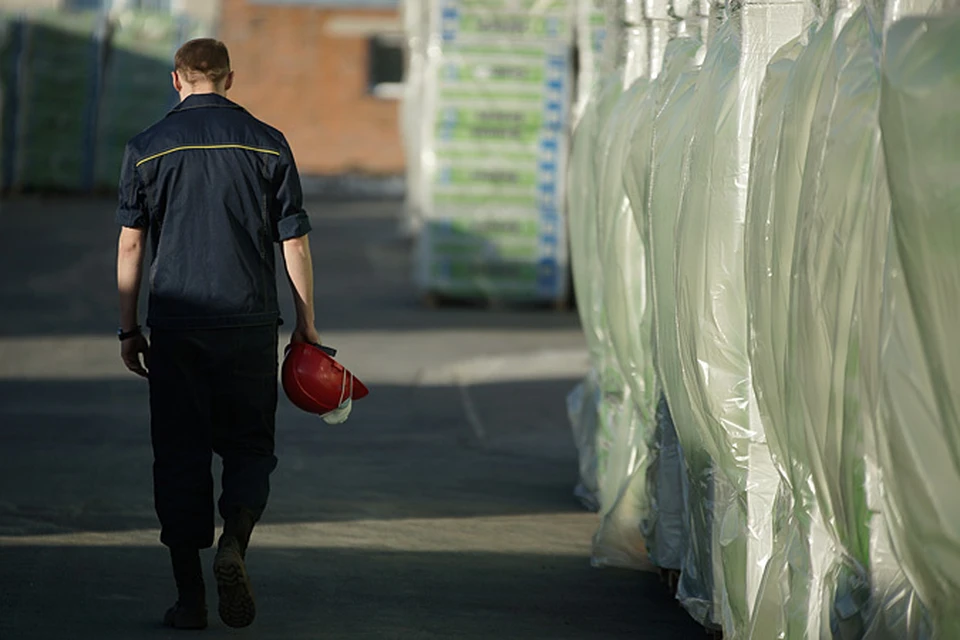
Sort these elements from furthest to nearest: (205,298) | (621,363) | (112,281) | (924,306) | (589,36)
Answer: (112,281)
(589,36)
(621,363)
(205,298)
(924,306)

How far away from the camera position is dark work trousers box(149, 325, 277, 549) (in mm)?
5355

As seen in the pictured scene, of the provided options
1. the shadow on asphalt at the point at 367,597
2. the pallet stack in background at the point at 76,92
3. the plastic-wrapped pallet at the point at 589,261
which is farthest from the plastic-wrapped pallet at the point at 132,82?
the shadow on asphalt at the point at 367,597

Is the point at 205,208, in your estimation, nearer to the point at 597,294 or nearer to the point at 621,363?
the point at 621,363

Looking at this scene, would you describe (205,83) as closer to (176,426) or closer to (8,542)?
(176,426)

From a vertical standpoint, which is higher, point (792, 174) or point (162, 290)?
point (792, 174)

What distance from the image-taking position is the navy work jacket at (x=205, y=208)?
211 inches

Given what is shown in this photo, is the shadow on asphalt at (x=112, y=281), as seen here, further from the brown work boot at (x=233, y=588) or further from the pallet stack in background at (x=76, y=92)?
the brown work boot at (x=233, y=588)

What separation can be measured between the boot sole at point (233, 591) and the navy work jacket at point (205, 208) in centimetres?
72

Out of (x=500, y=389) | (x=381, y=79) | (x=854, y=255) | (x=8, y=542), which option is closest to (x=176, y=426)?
(x=8, y=542)

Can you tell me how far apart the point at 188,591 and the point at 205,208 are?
3.94 feet

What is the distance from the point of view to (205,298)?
5363mm

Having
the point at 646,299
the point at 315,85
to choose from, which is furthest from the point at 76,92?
the point at 646,299

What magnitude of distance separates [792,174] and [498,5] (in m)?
11.4

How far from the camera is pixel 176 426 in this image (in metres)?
5.38
